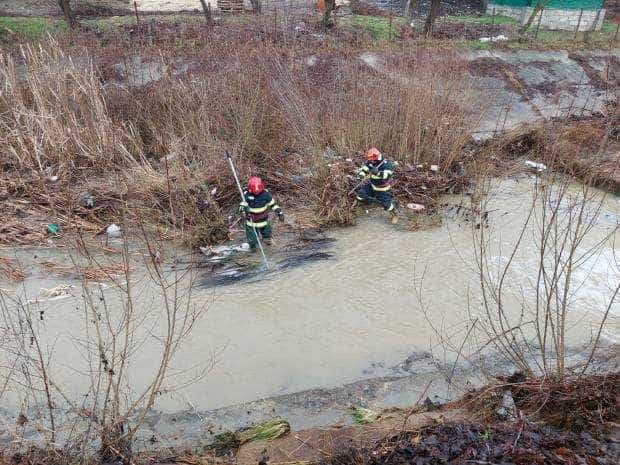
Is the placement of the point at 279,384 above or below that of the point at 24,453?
below

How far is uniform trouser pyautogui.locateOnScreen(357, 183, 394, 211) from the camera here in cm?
834

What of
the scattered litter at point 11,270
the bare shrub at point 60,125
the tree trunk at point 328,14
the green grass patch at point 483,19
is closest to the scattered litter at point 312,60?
the tree trunk at point 328,14

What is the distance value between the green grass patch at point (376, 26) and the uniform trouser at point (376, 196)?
8.36 meters

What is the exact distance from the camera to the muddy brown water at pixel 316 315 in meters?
5.43

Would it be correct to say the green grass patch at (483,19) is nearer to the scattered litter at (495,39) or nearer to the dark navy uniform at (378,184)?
the scattered litter at (495,39)

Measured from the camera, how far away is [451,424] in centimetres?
385

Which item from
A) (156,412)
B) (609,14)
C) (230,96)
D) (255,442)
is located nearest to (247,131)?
(230,96)

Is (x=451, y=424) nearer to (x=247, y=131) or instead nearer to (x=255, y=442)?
(x=255, y=442)

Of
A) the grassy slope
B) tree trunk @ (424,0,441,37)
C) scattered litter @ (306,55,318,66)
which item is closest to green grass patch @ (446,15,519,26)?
the grassy slope

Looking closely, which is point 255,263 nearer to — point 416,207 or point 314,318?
point 314,318

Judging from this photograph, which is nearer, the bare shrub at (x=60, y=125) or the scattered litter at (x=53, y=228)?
the scattered litter at (x=53, y=228)

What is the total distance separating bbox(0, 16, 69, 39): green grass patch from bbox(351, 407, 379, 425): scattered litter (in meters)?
14.2

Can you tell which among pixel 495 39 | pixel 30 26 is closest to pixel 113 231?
pixel 30 26

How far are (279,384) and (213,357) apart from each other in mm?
846
